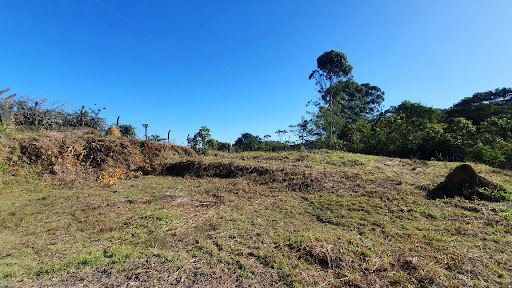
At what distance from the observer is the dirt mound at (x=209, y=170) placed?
281 inches

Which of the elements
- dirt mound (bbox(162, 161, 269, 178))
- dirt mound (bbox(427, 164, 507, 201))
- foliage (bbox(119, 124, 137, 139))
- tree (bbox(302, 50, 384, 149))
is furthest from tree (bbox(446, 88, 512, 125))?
foliage (bbox(119, 124, 137, 139))

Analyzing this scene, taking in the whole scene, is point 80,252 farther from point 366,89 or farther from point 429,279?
point 366,89

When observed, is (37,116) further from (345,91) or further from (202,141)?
(345,91)

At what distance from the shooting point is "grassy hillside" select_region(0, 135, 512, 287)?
2.19 meters

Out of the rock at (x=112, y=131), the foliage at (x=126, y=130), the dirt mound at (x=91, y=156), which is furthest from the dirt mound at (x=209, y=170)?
the foliage at (x=126, y=130)

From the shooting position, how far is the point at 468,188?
434cm

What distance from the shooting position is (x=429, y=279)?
2035 millimetres

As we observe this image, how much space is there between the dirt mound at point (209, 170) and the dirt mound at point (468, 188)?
422cm

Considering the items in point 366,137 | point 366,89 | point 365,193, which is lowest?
point 365,193

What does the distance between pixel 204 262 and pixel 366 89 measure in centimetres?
2863

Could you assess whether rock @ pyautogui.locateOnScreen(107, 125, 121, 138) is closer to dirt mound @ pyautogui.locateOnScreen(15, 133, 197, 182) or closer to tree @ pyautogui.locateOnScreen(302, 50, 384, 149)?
dirt mound @ pyautogui.locateOnScreen(15, 133, 197, 182)

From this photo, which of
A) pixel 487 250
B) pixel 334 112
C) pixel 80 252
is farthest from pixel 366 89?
pixel 80 252

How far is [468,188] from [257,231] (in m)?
4.38

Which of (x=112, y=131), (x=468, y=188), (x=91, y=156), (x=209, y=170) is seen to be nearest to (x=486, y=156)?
(x=468, y=188)
